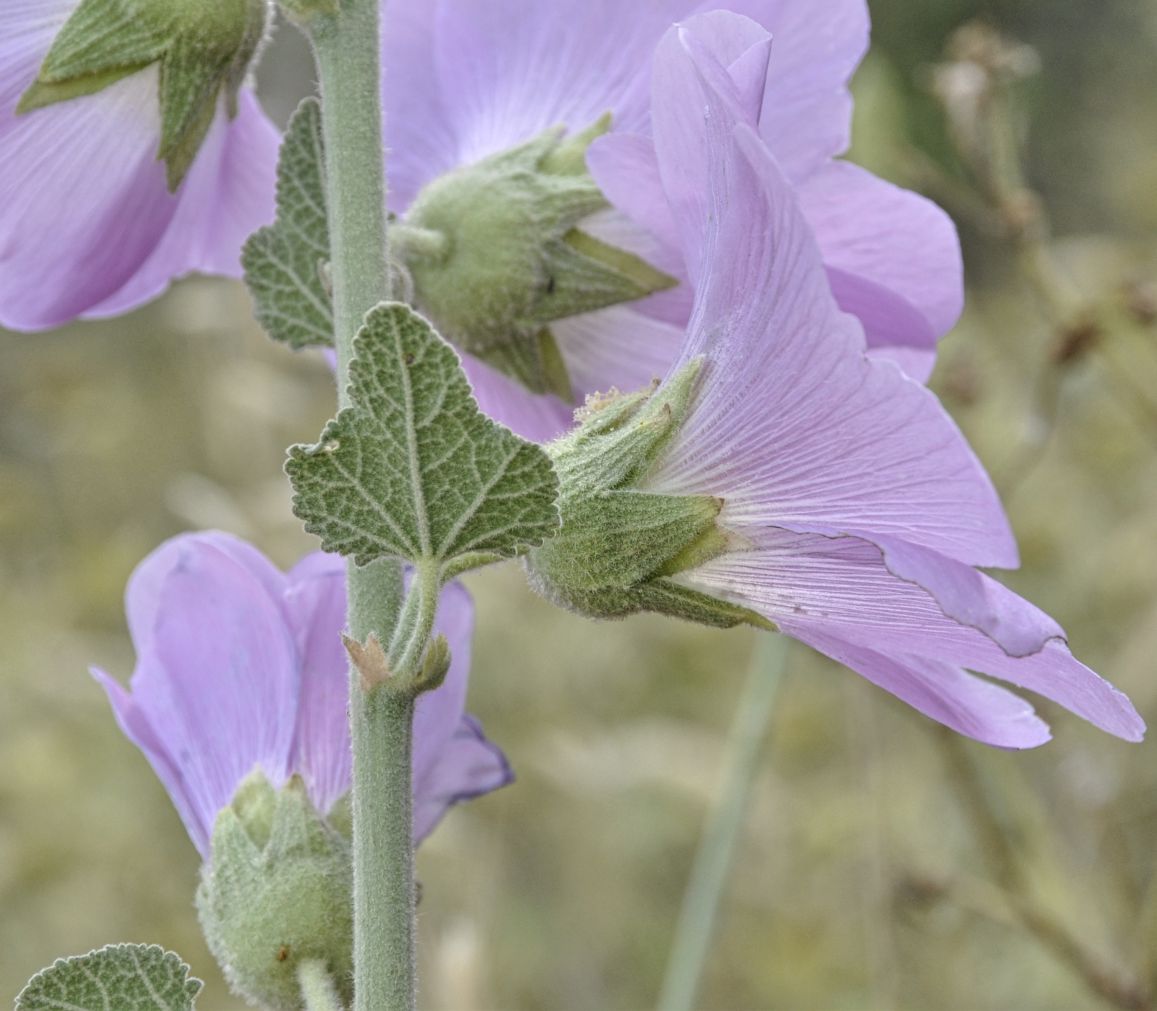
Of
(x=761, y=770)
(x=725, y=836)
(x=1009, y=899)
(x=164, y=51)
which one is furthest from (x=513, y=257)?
(x=761, y=770)

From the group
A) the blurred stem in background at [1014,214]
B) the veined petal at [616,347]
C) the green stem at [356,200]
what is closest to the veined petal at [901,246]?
the veined petal at [616,347]

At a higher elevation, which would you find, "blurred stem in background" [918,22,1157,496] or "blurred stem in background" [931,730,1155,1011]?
"blurred stem in background" [918,22,1157,496]

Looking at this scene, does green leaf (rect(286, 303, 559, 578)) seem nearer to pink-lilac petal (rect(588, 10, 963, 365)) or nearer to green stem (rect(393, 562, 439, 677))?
green stem (rect(393, 562, 439, 677))

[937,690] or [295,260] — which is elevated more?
[295,260]

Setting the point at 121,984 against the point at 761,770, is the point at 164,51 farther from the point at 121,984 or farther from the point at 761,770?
the point at 761,770

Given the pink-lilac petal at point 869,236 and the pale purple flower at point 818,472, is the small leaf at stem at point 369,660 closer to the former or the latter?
the pale purple flower at point 818,472

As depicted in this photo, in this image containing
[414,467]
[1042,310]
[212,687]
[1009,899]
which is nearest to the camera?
[414,467]

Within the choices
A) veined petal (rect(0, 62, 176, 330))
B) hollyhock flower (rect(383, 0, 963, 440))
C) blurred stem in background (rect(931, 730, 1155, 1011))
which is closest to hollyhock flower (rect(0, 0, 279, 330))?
veined petal (rect(0, 62, 176, 330))
